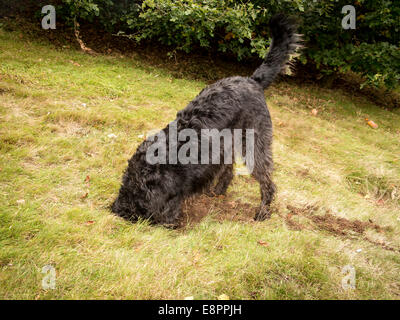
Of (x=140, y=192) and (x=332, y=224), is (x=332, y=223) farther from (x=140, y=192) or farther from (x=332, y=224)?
(x=140, y=192)

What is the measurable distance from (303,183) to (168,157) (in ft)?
8.25

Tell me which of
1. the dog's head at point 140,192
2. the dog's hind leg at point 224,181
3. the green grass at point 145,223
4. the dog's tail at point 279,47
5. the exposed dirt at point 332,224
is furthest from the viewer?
the dog's hind leg at point 224,181

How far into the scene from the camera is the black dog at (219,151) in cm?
275

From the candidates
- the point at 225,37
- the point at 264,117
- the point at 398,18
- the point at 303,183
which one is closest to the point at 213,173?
the point at 264,117

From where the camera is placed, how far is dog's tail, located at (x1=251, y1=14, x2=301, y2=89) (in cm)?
329

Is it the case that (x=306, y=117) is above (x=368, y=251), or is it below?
above

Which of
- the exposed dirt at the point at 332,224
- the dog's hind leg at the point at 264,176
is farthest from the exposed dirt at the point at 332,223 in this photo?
the dog's hind leg at the point at 264,176

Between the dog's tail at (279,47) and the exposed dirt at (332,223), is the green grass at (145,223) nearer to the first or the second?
the exposed dirt at (332,223)

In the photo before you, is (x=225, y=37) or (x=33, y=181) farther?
(x=225, y=37)

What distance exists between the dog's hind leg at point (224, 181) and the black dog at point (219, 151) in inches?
A: 18.6

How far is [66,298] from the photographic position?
175cm

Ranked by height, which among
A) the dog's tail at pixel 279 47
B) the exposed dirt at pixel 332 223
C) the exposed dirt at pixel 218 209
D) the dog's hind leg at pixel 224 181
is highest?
the dog's tail at pixel 279 47
